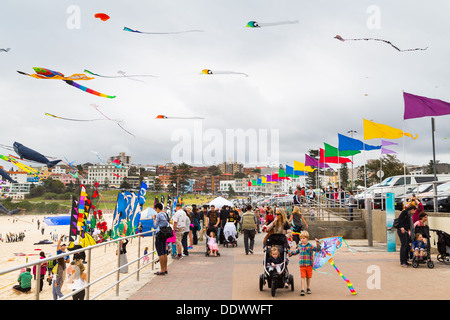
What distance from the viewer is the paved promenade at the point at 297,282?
7.32 meters

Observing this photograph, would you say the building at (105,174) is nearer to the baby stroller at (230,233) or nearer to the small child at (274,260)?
the baby stroller at (230,233)

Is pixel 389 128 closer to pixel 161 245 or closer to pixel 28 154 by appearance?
pixel 161 245

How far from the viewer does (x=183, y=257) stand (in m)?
13.7

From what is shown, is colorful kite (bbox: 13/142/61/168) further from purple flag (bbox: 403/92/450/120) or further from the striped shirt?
purple flag (bbox: 403/92/450/120)

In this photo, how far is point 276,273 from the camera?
7.64 meters

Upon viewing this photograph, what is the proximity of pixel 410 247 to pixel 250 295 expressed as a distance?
575 centimetres

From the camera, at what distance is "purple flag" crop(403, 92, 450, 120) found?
1461 centimetres

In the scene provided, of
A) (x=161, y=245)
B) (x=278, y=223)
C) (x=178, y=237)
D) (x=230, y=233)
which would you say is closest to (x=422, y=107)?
(x=230, y=233)

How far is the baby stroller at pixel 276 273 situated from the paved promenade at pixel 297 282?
7.0 inches

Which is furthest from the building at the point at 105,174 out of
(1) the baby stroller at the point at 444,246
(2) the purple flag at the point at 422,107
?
(1) the baby stroller at the point at 444,246

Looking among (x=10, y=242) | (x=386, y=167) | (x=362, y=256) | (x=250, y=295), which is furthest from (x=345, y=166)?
(x=250, y=295)

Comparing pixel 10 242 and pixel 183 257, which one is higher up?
pixel 183 257

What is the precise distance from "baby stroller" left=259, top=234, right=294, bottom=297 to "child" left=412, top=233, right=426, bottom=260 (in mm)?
4402
